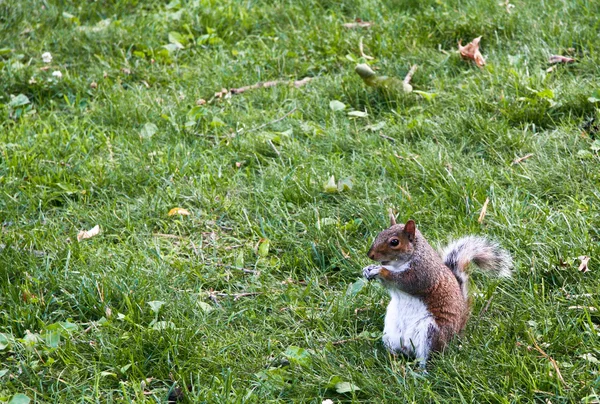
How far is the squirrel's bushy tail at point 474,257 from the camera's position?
2.66 m

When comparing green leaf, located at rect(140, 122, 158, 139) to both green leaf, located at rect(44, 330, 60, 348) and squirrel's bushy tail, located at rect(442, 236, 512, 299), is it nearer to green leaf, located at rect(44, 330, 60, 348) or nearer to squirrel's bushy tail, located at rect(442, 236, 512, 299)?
green leaf, located at rect(44, 330, 60, 348)

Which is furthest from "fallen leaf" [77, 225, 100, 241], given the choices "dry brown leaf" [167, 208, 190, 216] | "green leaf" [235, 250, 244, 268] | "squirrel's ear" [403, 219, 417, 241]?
"squirrel's ear" [403, 219, 417, 241]

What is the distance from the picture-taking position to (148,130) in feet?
13.3

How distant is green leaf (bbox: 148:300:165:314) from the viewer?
2.80m

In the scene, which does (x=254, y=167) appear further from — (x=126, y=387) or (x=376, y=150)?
(x=126, y=387)

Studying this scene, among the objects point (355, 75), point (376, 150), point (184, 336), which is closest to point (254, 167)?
point (376, 150)

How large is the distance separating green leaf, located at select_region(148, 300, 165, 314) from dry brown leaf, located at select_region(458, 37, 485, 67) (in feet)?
7.24

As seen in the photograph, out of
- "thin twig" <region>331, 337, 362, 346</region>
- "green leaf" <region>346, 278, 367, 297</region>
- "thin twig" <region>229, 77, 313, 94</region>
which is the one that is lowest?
"thin twig" <region>229, 77, 313, 94</region>

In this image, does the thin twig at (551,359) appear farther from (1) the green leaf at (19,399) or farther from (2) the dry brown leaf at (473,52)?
(2) the dry brown leaf at (473,52)

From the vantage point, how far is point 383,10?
486cm

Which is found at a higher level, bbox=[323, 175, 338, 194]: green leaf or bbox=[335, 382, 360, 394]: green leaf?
bbox=[335, 382, 360, 394]: green leaf

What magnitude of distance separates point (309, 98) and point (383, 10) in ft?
3.11

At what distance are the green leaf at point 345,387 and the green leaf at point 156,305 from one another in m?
0.71

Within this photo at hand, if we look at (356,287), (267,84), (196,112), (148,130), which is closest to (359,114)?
(267,84)
